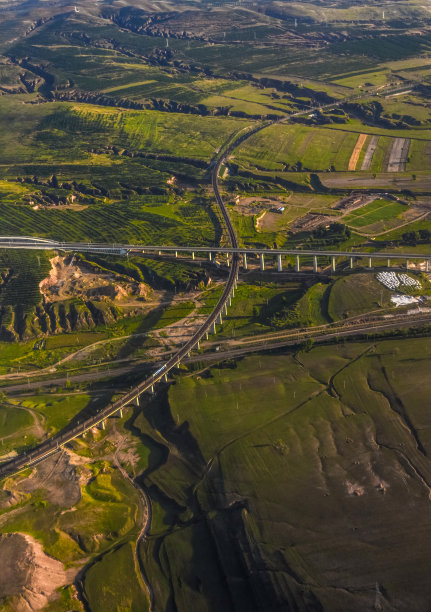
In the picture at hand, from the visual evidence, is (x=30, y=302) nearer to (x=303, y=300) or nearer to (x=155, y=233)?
(x=155, y=233)

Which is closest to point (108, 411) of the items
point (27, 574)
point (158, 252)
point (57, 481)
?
point (57, 481)

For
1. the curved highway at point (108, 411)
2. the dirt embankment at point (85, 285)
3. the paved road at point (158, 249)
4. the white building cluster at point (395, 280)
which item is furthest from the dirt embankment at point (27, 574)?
the paved road at point (158, 249)

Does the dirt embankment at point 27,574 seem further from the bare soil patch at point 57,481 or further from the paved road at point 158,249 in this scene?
the paved road at point 158,249

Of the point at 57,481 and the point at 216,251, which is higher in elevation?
the point at 57,481

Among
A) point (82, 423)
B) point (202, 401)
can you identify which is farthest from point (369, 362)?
point (82, 423)

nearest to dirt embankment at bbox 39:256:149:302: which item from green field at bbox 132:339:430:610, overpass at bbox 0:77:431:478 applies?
overpass at bbox 0:77:431:478

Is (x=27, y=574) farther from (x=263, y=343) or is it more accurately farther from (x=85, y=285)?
(x=85, y=285)

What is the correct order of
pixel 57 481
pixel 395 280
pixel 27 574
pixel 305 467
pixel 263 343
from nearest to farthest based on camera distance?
pixel 27 574
pixel 305 467
pixel 57 481
pixel 263 343
pixel 395 280

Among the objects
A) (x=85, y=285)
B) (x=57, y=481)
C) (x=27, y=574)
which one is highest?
(x=27, y=574)
